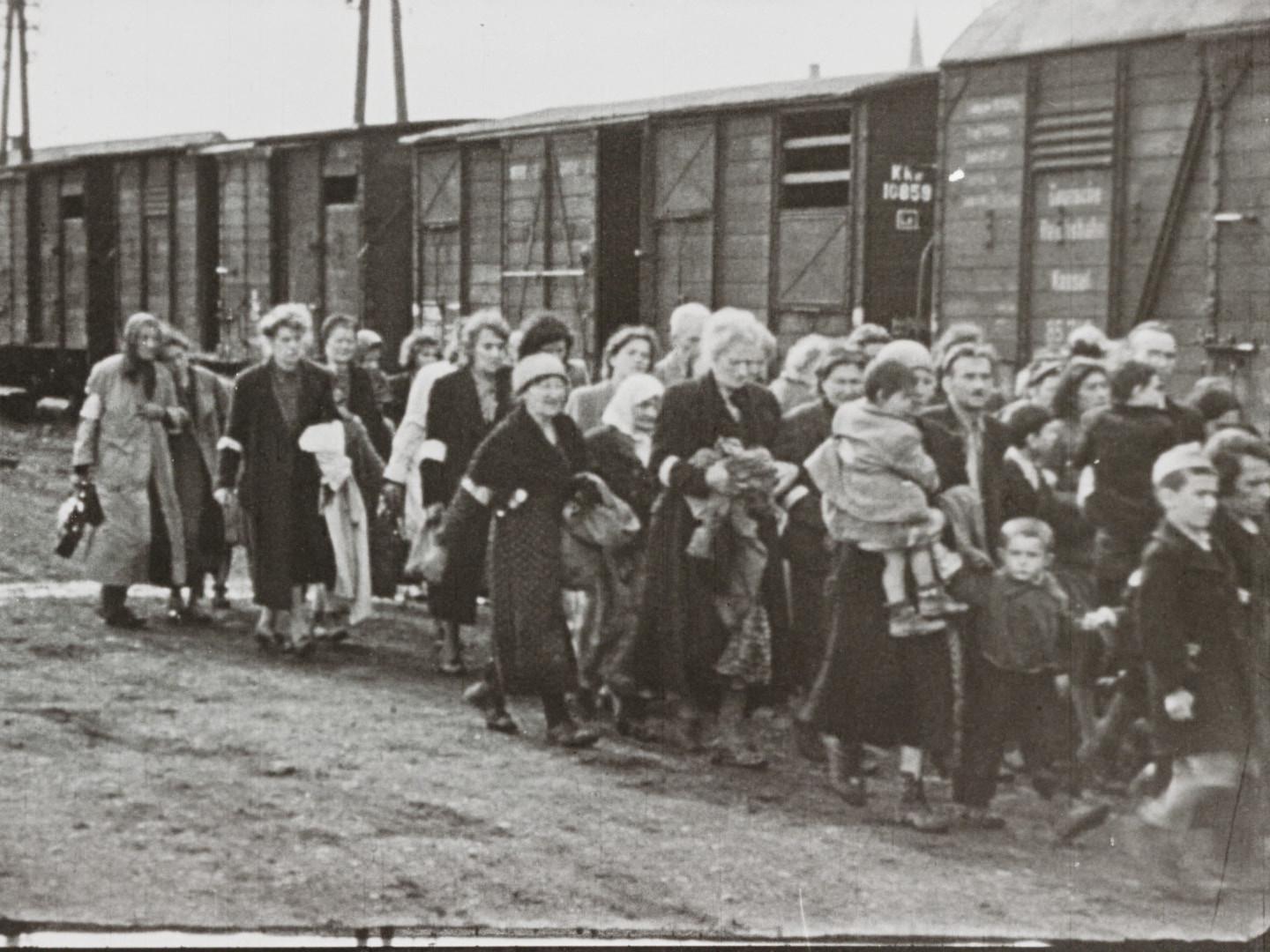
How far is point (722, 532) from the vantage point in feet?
23.1

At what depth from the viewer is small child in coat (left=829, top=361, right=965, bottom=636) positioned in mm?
6059

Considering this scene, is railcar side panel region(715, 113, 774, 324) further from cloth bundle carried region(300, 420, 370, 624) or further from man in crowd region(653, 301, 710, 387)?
man in crowd region(653, 301, 710, 387)

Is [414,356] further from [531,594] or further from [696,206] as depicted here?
[531,594]

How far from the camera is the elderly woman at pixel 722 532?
6.95m

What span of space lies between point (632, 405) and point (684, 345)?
0.76 m

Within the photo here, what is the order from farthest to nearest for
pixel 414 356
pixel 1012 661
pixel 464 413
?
pixel 414 356
pixel 464 413
pixel 1012 661

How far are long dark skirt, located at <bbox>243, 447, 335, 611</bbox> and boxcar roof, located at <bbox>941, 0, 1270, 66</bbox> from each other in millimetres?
4928

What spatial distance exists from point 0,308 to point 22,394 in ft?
5.73

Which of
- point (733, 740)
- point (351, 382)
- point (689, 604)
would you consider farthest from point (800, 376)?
point (351, 382)

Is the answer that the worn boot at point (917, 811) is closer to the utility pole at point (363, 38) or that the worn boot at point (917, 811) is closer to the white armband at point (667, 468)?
the white armband at point (667, 468)

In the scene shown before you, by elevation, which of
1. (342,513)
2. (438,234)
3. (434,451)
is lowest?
(342,513)

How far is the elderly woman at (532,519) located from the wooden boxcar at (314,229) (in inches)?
491

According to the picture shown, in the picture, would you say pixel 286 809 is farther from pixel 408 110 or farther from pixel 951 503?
pixel 408 110

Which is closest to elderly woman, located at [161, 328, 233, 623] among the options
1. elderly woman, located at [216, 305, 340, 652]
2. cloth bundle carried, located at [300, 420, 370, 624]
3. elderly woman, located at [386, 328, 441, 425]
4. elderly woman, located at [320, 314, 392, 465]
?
elderly woman, located at [320, 314, 392, 465]
